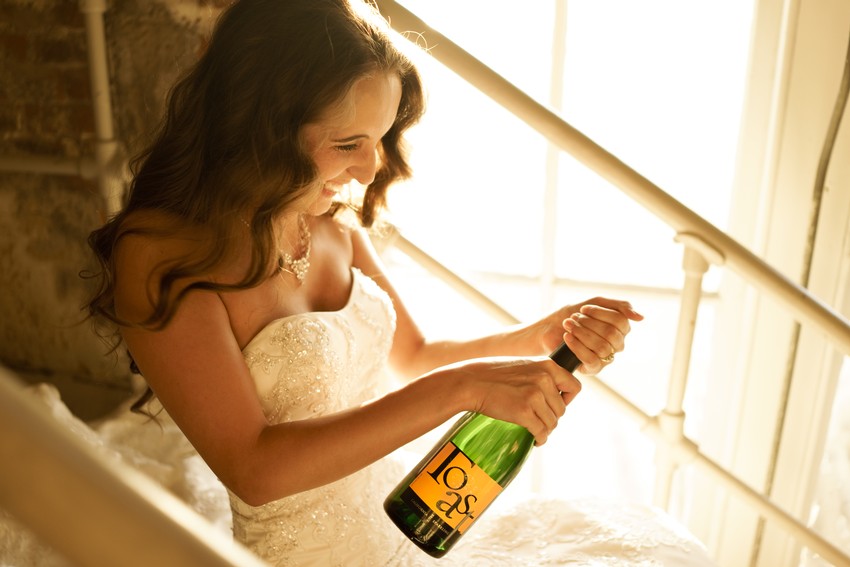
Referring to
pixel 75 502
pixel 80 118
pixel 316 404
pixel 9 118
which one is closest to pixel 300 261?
pixel 316 404

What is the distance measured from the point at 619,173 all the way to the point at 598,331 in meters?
0.36

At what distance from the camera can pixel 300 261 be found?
1.12 meters

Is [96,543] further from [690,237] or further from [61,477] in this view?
[690,237]

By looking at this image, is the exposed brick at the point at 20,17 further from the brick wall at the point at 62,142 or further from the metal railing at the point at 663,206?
the metal railing at the point at 663,206

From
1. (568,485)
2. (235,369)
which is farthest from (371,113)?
(568,485)

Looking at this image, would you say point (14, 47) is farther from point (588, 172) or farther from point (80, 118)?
point (588, 172)

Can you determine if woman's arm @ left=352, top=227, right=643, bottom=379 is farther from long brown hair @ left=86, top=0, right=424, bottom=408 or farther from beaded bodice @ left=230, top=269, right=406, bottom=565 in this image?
long brown hair @ left=86, top=0, right=424, bottom=408

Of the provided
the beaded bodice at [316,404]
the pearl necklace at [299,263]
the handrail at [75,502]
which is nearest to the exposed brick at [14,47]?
the pearl necklace at [299,263]

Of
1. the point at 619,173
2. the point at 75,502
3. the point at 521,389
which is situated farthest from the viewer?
the point at 619,173

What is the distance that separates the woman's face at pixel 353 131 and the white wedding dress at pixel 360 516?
0.63 ft

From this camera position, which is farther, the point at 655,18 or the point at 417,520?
the point at 655,18

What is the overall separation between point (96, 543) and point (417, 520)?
26.2 inches

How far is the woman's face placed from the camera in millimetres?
956

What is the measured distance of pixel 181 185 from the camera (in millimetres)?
971
